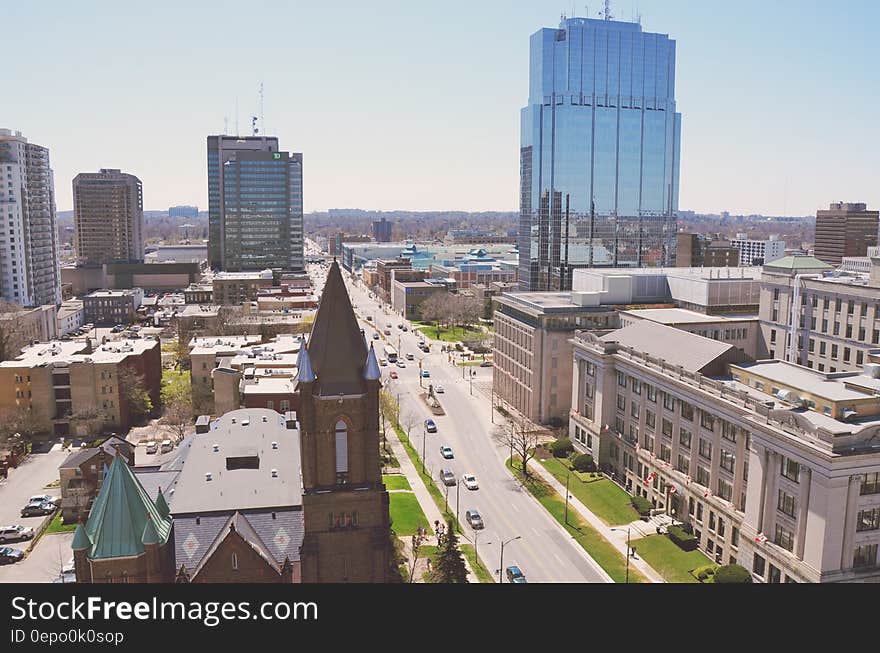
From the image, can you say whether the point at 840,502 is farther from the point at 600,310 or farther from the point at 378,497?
the point at 600,310

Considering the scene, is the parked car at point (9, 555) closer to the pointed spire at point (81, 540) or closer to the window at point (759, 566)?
the pointed spire at point (81, 540)

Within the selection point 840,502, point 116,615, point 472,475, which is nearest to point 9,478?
point 472,475

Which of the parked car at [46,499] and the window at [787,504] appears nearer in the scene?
the window at [787,504]

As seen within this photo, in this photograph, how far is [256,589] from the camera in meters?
8.56

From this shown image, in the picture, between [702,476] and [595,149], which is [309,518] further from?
[595,149]

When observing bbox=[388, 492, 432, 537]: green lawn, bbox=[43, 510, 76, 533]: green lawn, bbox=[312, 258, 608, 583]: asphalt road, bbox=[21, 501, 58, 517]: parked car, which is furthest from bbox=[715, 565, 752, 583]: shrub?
bbox=[21, 501, 58, 517]: parked car

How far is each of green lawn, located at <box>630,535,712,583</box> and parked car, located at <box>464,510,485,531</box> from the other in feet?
46.1

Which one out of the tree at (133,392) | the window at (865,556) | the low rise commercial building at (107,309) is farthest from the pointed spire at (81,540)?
the low rise commercial building at (107,309)

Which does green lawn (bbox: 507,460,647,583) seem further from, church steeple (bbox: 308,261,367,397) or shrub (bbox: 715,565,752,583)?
church steeple (bbox: 308,261,367,397)

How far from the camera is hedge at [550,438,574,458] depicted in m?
89.6

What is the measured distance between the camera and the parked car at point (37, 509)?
73.2m

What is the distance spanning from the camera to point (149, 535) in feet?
138

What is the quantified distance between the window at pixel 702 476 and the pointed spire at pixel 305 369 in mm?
41416

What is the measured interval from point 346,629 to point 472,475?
7564 cm
